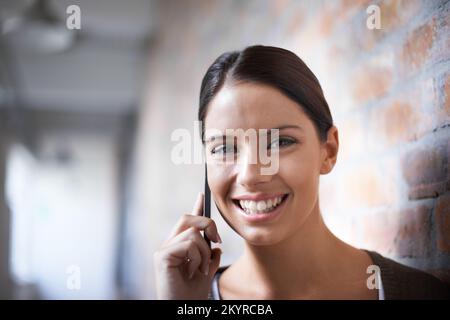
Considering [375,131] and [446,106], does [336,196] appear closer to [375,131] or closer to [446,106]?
[375,131]

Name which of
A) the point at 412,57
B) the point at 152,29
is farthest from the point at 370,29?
the point at 152,29

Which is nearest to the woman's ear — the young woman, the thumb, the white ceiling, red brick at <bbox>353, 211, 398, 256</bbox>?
the young woman

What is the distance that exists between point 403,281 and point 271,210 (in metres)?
0.27

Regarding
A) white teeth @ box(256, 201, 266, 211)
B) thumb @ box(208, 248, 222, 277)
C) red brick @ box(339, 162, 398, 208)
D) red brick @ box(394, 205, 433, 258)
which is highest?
red brick @ box(339, 162, 398, 208)

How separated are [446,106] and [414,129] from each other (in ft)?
0.21

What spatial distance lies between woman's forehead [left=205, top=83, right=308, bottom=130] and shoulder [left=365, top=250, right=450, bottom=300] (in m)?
0.29

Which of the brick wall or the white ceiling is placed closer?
the brick wall

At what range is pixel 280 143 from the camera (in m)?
0.82

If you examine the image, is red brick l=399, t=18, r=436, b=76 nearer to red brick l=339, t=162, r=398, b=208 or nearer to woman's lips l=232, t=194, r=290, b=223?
red brick l=339, t=162, r=398, b=208

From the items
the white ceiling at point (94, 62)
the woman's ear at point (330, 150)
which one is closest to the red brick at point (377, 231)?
the woman's ear at point (330, 150)

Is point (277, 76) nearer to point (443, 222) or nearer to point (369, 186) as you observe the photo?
point (369, 186)

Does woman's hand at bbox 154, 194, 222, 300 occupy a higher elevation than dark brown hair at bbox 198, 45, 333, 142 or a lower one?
lower

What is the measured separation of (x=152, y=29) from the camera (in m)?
1.08

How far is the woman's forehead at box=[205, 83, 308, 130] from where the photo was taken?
812mm
